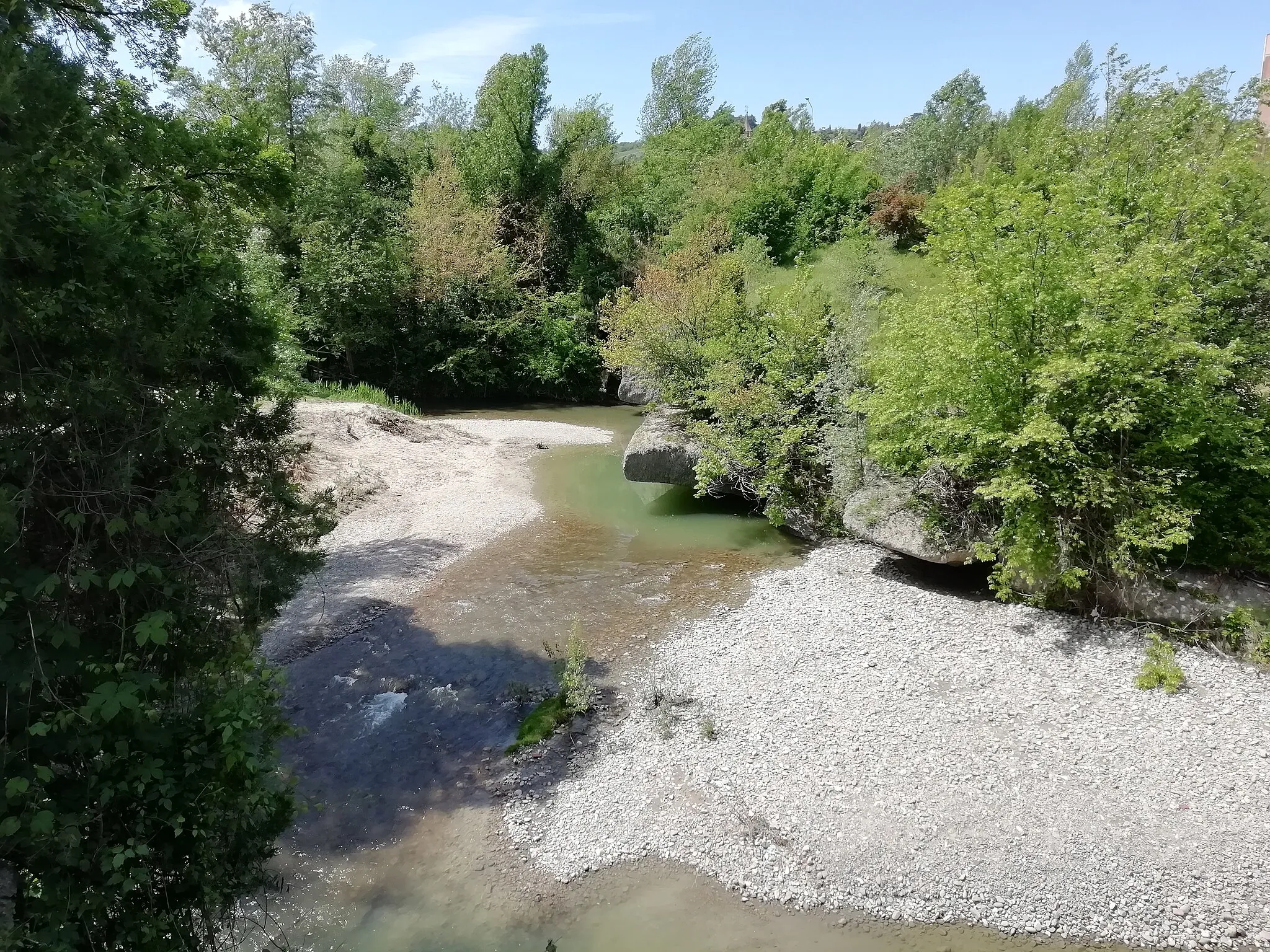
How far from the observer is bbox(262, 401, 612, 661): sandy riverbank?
46.0 ft

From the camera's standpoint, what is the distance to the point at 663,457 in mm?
19672

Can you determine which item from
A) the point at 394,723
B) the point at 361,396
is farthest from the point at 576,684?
the point at 361,396

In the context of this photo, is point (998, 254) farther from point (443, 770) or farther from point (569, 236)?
point (569, 236)

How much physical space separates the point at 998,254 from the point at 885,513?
527cm

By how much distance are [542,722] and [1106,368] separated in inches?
409

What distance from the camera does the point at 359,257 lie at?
29.8m

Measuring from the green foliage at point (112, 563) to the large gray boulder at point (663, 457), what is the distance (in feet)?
44.4

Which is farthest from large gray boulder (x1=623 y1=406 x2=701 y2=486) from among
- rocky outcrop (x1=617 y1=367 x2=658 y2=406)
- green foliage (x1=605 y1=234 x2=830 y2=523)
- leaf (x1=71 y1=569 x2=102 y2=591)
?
leaf (x1=71 y1=569 x2=102 y2=591)

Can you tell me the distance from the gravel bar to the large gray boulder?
27.0ft

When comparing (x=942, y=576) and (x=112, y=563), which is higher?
(x=112, y=563)

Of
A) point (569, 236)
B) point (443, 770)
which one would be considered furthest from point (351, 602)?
point (569, 236)

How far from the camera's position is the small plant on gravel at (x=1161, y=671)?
32.3ft

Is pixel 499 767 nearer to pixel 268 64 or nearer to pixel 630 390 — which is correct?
pixel 630 390

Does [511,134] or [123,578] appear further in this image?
[511,134]
